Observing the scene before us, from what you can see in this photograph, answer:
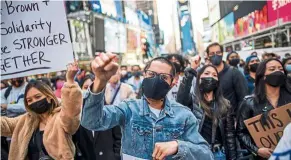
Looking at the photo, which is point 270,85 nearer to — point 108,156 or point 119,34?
point 108,156

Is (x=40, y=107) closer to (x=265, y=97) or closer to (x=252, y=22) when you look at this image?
(x=265, y=97)

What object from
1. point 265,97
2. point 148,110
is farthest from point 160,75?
point 265,97

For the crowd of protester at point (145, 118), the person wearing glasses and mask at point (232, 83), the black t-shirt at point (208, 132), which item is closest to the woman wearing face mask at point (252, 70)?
the person wearing glasses and mask at point (232, 83)

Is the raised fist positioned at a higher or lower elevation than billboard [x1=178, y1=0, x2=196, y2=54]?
lower

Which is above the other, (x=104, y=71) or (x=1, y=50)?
(x=1, y=50)

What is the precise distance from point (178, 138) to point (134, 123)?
10.5 inches

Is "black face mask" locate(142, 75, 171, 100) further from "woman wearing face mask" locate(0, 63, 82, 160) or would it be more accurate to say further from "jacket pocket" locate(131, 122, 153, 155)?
"woman wearing face mask" locate(0, 63, 82, 160)

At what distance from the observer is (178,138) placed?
6.63ft

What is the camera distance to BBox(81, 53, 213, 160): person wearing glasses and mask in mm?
1818

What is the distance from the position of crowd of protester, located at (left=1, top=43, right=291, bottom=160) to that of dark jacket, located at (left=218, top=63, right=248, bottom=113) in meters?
1.10

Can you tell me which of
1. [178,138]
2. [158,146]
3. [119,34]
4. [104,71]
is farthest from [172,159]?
[119,34]

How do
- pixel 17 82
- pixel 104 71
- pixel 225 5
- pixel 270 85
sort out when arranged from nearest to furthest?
pixel 104 71 → pixel 270 85 → pixel 225 5 → pixel 17 82

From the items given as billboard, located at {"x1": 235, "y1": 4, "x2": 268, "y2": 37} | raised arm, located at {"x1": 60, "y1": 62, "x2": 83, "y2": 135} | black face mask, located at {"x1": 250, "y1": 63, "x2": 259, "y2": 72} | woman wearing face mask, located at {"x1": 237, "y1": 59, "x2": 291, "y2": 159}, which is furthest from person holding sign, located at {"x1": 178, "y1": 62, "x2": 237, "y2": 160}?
billboard, located at {"x1": 235, "y1": 4, "x2": 268, "y2": 37}

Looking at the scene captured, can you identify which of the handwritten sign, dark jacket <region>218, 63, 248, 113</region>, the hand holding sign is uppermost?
the handwritten sign
